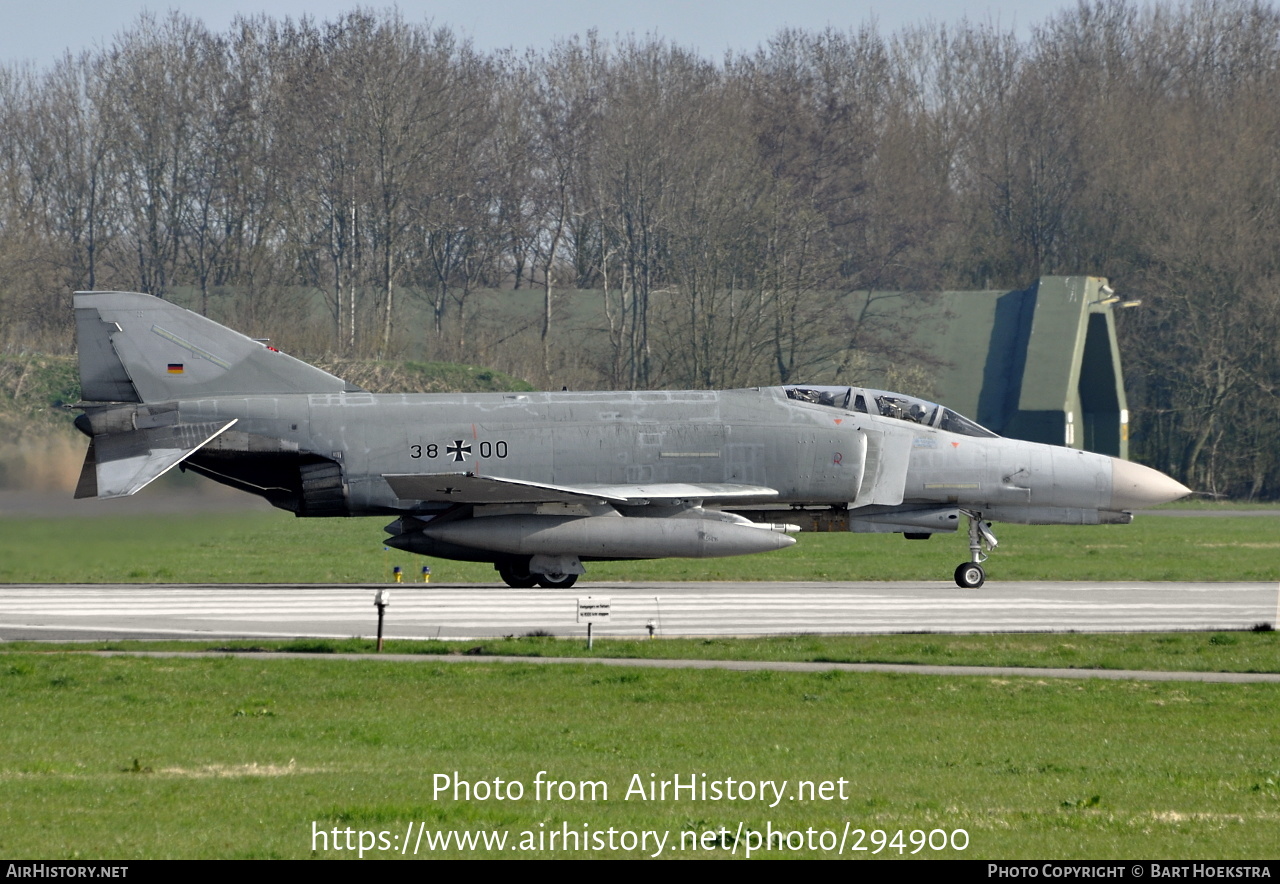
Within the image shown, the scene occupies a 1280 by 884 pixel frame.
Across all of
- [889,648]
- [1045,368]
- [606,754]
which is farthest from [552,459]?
[1045,368]

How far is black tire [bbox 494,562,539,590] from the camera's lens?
24.5 meters

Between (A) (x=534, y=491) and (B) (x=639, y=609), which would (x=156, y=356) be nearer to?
(A) (x=534, y=491)

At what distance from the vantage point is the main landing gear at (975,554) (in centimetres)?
2478

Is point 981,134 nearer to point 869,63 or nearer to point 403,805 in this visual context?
point 869,63

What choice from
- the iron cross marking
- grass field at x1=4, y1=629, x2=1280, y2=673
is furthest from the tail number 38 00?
grass field at x1=4, y1=629, x2=1280, y2=673

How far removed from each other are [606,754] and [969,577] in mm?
14714

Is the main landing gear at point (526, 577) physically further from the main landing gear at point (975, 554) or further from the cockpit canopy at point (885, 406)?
the main landing gear at point (975, 554)

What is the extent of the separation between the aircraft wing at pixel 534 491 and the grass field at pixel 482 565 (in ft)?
9.04

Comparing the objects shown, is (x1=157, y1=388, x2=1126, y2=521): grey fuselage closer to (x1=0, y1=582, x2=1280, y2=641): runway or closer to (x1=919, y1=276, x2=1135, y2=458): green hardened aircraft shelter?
(x1=0, y1=582, x2=1280, y2=641): runway

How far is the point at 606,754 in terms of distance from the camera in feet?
37.2

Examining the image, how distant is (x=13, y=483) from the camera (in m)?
23.9

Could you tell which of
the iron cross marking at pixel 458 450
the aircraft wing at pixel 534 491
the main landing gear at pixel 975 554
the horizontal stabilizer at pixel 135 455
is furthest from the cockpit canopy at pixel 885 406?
the horizontal stabilizer at pixel 135 455

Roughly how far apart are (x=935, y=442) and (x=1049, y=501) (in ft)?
7.45
